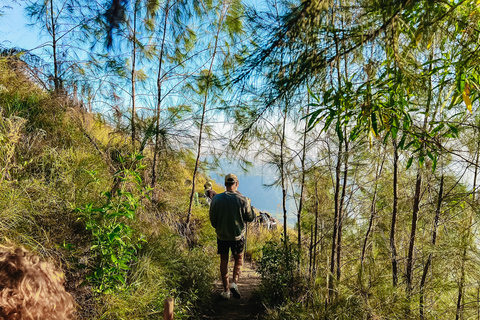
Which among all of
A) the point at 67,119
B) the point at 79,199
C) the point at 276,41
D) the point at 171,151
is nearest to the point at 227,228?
the point at 171,151

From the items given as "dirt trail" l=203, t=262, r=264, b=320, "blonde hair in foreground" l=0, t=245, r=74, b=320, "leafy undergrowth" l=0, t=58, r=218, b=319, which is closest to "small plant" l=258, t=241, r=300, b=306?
"dirt trail" l=203, t=262, r=264, b=320

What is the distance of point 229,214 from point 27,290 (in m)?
2.99

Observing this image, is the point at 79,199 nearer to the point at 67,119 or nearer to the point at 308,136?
the point at 67,119

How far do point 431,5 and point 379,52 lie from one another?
0.53m

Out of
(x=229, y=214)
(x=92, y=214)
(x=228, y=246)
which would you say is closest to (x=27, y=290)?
(x=92, y=214)

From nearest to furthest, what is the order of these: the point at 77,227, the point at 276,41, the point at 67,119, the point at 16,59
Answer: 1. the point at 276,41
2. the point at 77,227
3. the point at 67,119
4. the point at 16,59

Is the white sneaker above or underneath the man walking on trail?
underneath

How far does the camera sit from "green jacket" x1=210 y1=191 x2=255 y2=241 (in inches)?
144

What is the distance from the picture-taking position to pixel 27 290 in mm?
734

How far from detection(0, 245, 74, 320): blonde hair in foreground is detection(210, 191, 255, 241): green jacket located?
291 cm

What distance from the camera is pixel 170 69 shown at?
4281 mm

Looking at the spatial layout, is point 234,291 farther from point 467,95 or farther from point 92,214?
point 467,95

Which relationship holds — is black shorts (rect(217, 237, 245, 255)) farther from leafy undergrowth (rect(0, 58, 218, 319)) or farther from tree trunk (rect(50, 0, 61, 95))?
tree trunk (rect(50, 0, 61, 95))

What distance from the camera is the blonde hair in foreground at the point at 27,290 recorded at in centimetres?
71
